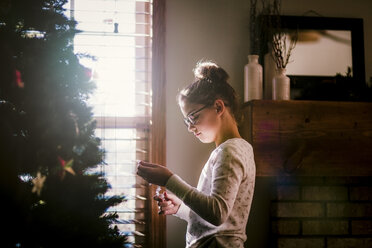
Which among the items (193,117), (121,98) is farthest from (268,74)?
(121,98)

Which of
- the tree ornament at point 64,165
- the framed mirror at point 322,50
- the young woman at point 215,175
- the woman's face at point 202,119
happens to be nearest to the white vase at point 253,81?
the framed mirror at point 322,50

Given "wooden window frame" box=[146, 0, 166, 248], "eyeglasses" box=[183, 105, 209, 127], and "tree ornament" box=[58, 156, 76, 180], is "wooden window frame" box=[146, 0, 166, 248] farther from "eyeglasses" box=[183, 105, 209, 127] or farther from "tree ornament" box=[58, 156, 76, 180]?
"tree ornament" box=[58, 156, 76, 180]

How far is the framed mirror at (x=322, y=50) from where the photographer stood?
2248 mm

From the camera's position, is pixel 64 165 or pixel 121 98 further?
pixel 121 98

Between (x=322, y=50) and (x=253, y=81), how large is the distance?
1.96ft

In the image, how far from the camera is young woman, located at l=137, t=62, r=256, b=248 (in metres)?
1.27

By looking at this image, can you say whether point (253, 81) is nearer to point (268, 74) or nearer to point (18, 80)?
point (268, 74)

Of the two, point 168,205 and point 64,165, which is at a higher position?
point 64,165

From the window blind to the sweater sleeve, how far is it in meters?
0.83

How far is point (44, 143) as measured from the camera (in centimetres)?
123

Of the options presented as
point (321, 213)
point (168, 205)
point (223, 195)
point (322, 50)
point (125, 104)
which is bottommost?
point (321, 213)

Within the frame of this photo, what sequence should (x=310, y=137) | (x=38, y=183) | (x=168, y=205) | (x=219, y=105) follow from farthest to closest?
(x=310, y=137) → (x=168, y=205) → (x=219, y=105) → (x=38, y=183)

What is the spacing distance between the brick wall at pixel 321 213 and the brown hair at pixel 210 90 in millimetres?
762

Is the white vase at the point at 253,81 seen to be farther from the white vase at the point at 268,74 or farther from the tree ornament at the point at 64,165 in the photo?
the tree ornament at the point at 64,165
